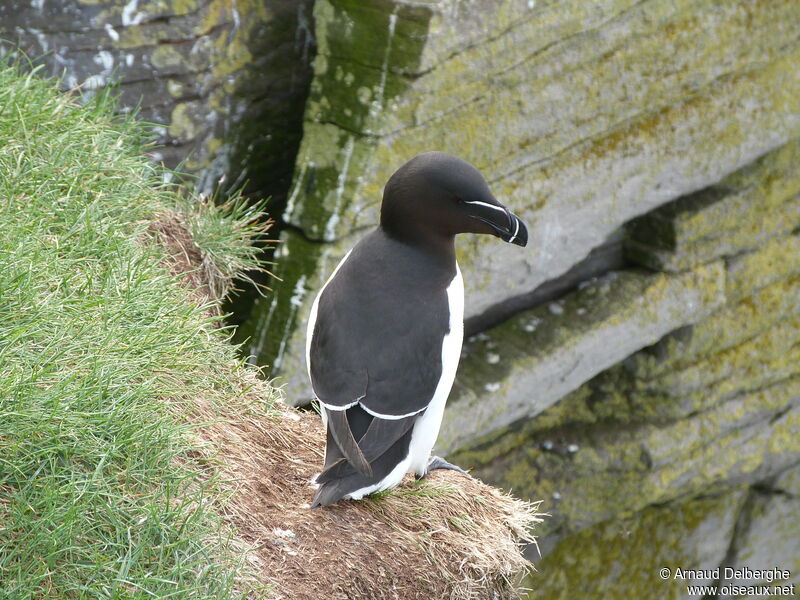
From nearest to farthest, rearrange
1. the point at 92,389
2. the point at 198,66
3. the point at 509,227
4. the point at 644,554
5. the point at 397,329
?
the point at 92,389
the point at 397,329
the point at 509,227
the point at 198,66
the point at 644,554

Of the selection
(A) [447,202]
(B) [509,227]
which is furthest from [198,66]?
(B) [509,227]

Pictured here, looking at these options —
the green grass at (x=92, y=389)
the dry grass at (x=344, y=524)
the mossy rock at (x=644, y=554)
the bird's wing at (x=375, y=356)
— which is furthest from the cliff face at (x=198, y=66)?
the mossy rock at (x=644, y=554)

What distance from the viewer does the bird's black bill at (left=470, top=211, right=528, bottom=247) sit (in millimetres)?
3264

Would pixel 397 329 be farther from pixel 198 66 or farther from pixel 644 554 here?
pixel 644 554

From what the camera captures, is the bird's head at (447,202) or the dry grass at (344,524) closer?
the dry grass at (344,524)

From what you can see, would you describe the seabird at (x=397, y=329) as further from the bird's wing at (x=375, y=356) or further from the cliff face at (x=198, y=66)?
the cliff face at (x=198, y=66)

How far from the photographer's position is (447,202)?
334cm

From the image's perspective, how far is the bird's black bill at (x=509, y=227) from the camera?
3.26 meters

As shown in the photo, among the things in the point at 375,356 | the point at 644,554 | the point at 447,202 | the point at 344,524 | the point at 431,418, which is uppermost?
the point at 447,202

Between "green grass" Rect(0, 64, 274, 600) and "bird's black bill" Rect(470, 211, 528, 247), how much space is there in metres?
1.08

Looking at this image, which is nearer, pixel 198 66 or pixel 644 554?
pixel 198 66

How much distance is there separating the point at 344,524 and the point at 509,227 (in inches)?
44.9

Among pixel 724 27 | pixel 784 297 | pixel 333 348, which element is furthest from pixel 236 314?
pixel 784 297

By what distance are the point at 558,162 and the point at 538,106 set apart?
456 millimetres
